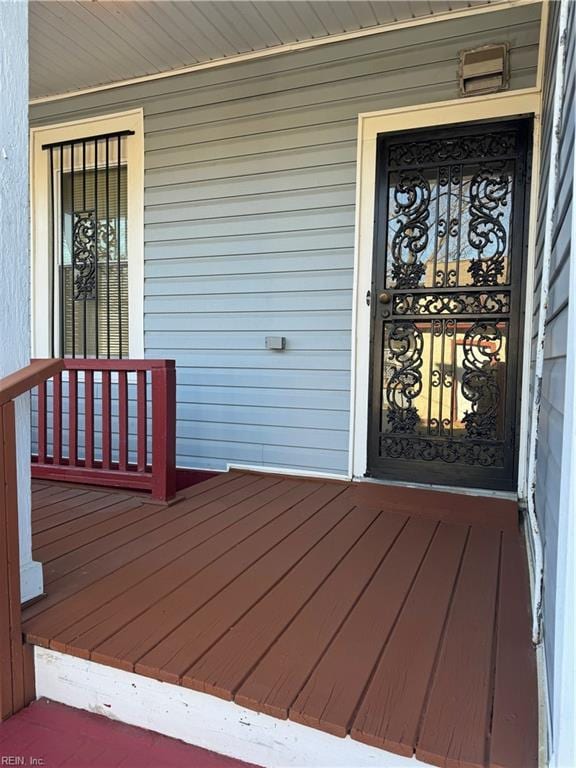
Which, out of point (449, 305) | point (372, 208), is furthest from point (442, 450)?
point (372, 208)

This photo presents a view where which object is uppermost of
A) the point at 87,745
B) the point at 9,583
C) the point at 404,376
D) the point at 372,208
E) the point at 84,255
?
the point at 372,208

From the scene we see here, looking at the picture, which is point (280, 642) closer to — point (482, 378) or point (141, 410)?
point (141, 410)

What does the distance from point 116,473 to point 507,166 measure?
8.96 feet

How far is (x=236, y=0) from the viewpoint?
267 cm

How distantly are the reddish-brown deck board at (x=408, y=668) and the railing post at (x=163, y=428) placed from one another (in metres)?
1.38

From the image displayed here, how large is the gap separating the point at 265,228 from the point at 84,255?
59.8 inches

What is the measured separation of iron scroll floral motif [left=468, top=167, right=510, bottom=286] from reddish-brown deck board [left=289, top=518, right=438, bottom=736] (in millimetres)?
1623

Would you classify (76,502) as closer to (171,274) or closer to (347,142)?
(171,274)

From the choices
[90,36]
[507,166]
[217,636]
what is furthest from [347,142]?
[217,636]

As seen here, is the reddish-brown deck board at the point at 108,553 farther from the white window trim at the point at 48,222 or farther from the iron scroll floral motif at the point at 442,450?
the white window trim at the point at 48,222

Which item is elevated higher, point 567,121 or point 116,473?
point 567,121

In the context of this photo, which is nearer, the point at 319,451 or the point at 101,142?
the point at 319,451

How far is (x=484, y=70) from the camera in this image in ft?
8.79

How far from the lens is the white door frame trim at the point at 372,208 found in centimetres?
263
